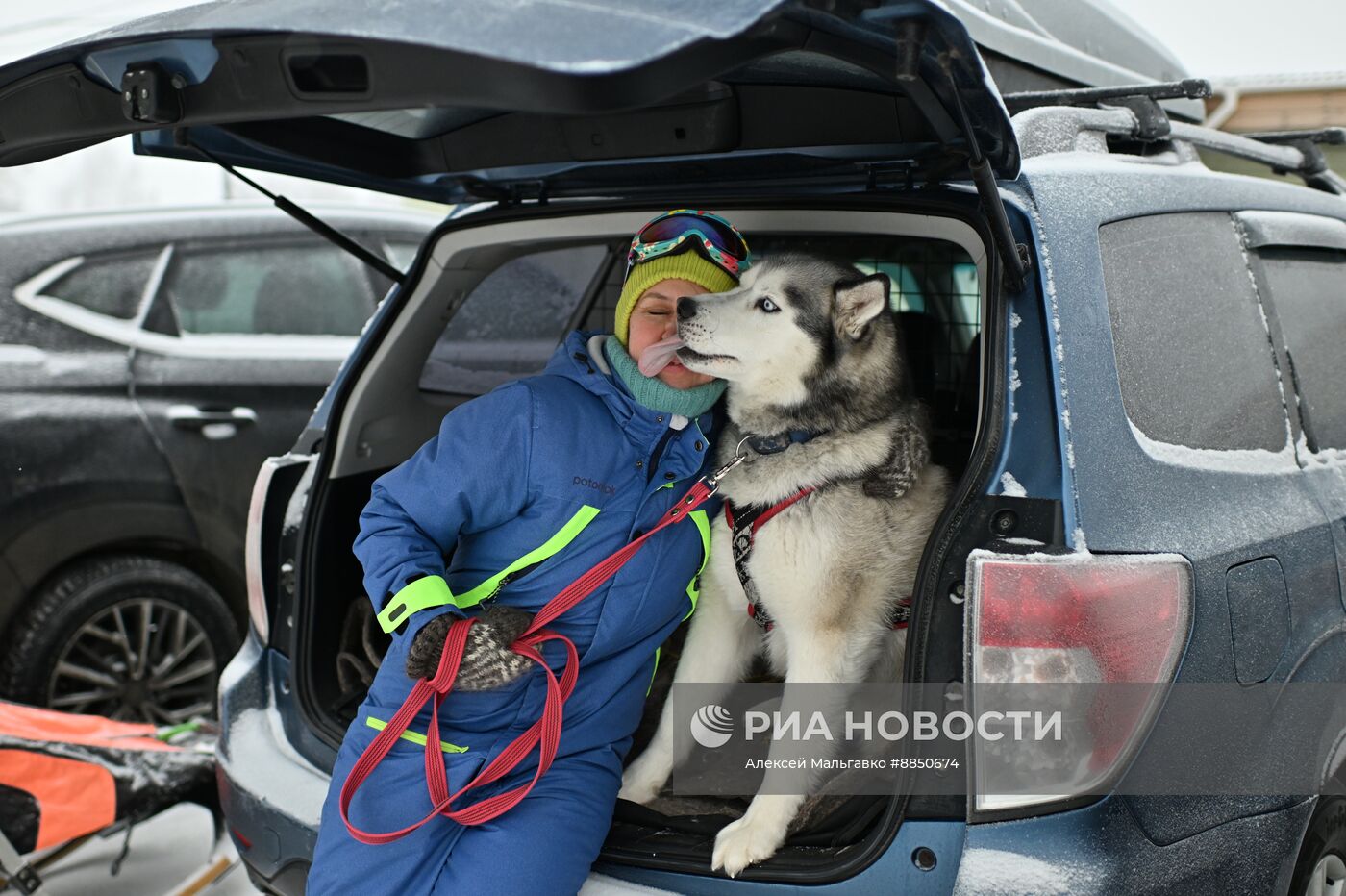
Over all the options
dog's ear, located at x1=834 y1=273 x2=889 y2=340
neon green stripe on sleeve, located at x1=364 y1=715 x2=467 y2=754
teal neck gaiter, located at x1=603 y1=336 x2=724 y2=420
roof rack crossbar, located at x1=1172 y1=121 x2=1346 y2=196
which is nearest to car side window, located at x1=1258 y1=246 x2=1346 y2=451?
roof rack crossbar, located at x1=1172 y1=121 x2=1346 y2=196

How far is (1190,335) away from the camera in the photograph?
6.71 feet

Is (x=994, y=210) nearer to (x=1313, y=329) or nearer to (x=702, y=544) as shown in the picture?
(x=702, y=544)

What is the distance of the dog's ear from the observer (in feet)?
7.30

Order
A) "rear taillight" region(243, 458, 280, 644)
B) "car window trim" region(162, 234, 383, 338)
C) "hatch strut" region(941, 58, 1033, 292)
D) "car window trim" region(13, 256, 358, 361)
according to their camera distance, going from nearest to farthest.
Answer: "hatch strut" region(941, 58, 1033, 292)
"rear taillight" region(243, 458, 280, 644)
"car window trim" region(13, 256, 358, 361)
"car window trim" region(162, 234, 383, 338)

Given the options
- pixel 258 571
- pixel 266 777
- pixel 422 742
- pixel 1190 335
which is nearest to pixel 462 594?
pixel 422 742

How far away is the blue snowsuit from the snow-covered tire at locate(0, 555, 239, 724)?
2.09 meters

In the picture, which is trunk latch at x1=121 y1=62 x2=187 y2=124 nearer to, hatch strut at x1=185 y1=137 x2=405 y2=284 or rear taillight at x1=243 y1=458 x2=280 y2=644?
hatch strut at x1=185 y1=137 x2=405 y2=284

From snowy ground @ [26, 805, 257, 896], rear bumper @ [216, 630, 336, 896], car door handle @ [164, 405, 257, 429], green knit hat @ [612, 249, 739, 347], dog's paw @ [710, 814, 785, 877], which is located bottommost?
snowy ground @ [26, 805, 257, 896]

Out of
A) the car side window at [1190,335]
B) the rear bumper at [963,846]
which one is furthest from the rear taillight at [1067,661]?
the car side window at [1190,335]

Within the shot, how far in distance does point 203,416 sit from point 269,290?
2.18ft

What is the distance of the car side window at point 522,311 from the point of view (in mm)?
3729

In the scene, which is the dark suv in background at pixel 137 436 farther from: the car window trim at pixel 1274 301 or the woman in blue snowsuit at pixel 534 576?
the car window trim at pixel 1274 301

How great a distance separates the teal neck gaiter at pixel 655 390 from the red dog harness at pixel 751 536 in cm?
23

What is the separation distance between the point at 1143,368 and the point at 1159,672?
21.0 inches
